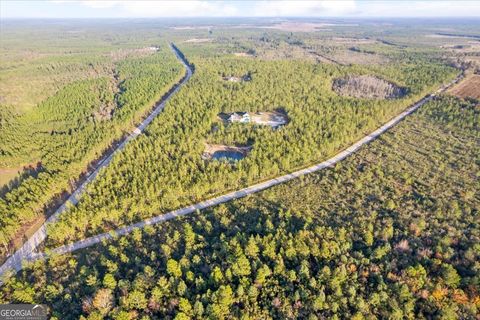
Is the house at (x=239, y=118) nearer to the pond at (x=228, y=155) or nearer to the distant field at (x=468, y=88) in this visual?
the pond at (x=228, y=155)

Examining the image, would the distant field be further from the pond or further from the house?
the pond

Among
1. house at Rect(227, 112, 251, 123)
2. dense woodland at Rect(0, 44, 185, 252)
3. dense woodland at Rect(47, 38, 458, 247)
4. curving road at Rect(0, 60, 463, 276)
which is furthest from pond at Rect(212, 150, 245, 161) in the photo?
dense woodland at Rect(0, 44, 185, 252)

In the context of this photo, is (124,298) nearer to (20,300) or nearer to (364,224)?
(20,300)

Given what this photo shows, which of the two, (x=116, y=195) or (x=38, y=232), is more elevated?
(x=116, y=195)

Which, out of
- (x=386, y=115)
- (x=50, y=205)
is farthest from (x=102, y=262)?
(x=386, y=115)

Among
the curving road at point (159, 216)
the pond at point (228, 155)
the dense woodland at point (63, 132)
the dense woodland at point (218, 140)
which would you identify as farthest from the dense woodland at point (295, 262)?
the pond at point (228, 155)

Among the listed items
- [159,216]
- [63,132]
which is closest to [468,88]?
[159,216]
